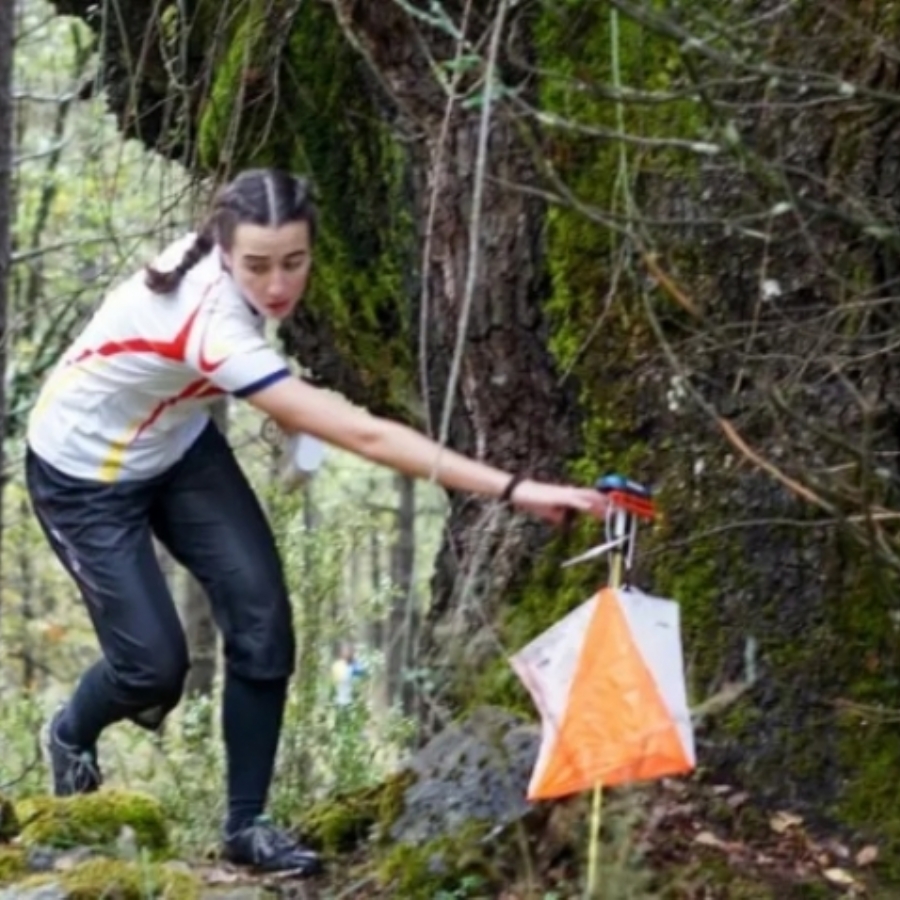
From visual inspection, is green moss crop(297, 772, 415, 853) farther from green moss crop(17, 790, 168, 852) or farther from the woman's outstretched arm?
the woman's outstretched arm

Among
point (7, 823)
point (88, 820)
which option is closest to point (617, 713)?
A: point (88, 820)

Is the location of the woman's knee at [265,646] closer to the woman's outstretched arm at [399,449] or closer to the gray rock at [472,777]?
the gray rock at [472,777]

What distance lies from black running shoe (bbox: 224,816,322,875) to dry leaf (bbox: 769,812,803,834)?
1104mm

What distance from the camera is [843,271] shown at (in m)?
4.50

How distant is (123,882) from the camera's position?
4.57 metres

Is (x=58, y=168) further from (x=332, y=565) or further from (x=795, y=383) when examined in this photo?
(x=795, y=383)

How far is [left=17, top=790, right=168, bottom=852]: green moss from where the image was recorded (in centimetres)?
498

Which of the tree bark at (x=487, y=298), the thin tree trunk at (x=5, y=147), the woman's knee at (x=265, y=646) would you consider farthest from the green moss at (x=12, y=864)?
the thin tree trunk at (x=5, y=147)

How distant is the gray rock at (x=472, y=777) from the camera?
465 centimetres

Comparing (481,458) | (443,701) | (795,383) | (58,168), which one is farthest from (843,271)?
(58,168)

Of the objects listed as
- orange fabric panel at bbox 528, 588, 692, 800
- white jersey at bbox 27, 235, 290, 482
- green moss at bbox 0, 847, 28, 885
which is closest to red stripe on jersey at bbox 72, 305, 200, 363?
white jersey at bbox 27, 235, 290, 482

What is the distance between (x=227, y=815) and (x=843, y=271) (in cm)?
199

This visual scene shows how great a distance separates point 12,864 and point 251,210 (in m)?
1.67

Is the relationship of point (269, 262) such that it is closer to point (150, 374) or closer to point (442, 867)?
point (150, 374)
